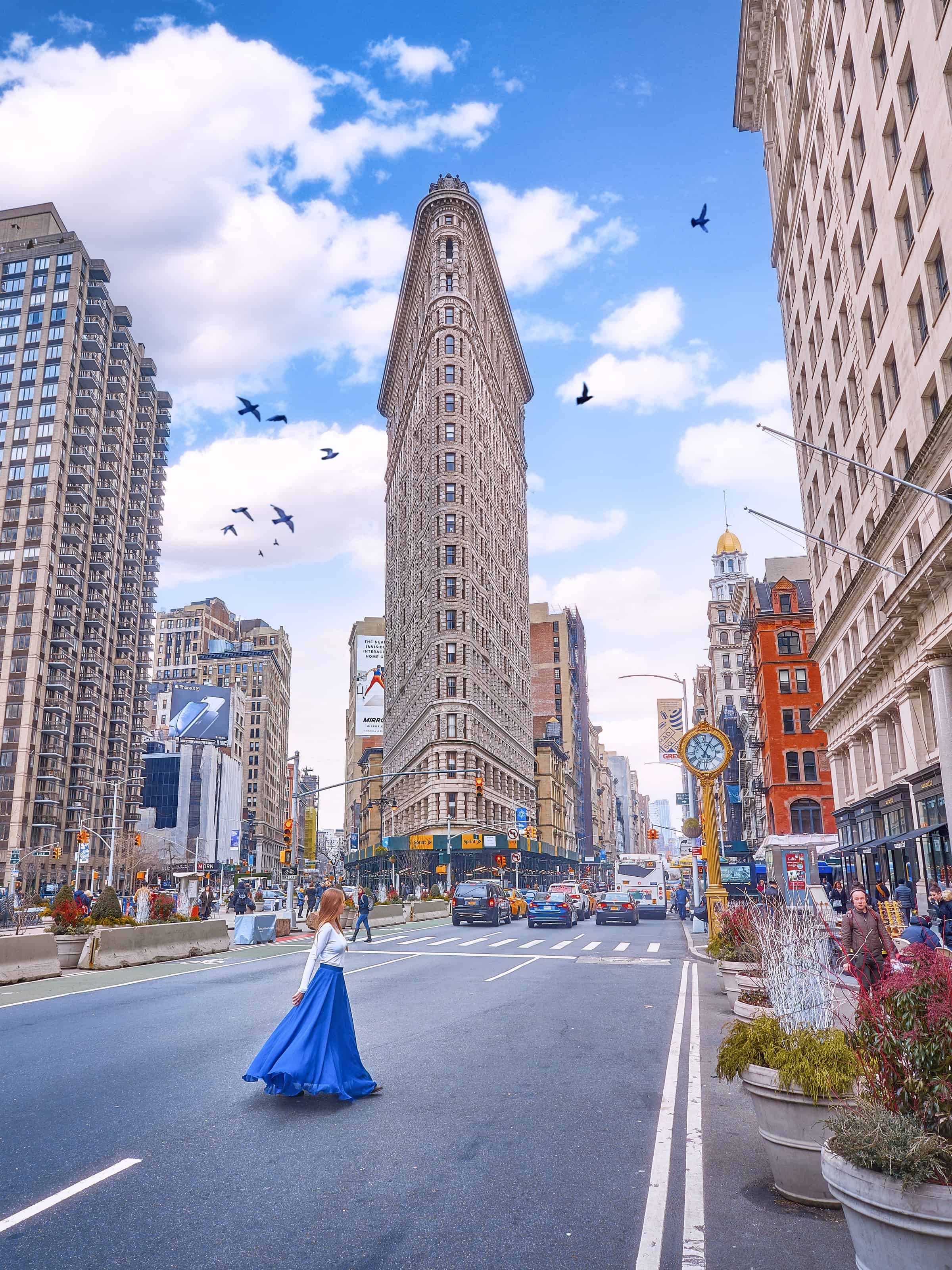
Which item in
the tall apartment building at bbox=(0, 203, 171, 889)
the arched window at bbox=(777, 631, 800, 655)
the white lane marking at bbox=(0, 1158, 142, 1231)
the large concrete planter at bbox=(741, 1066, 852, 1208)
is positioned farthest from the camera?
the tall apartment building at bbox=(0, 203, 171, 889)

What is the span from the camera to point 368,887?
92.4m

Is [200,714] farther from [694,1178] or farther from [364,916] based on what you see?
[694,1178]

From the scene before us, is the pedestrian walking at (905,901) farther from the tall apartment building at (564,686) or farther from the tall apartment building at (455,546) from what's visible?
the tall apartment building at (564,686)

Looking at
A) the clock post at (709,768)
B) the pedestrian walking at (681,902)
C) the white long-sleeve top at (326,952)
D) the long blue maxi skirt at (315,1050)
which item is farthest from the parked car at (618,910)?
the white long-sleeve top at (326,952)

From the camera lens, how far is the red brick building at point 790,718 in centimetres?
6644

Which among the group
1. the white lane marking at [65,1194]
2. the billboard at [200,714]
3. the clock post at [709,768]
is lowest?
the white lane marking at [65,1194]

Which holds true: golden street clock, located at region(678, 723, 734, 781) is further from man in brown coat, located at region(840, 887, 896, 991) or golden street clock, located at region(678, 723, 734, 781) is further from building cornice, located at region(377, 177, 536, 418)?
building cornice, located at region(377, 177, 536, 418)

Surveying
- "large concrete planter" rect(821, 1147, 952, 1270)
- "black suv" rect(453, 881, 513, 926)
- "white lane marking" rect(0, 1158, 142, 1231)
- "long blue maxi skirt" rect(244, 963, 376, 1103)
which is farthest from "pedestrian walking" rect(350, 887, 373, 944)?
"large concrete planter" rect(821, 1147, 952, 1270)

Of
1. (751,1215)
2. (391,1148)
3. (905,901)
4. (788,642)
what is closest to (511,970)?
(905,901)

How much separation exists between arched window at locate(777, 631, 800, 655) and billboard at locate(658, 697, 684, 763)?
13.2 meters

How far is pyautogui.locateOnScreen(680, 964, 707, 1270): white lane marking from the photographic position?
5.13 metres

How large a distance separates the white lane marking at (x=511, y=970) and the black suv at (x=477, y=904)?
54.8ft

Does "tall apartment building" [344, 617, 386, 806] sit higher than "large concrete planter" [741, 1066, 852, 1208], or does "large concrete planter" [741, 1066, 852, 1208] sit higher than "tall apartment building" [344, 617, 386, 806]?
"tall apartment building" [344, 617, 386, 806]

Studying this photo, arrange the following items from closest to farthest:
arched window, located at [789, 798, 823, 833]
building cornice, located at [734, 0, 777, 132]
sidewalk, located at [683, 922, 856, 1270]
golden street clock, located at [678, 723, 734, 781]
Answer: sidewalk, located at [683, 922, 856, 1270] → golden street clock, located at [678, 723, 734, 781] → building cornice, located at [734, 0, 777, 132] → arched window, located at [789, 798, 823, 833]
